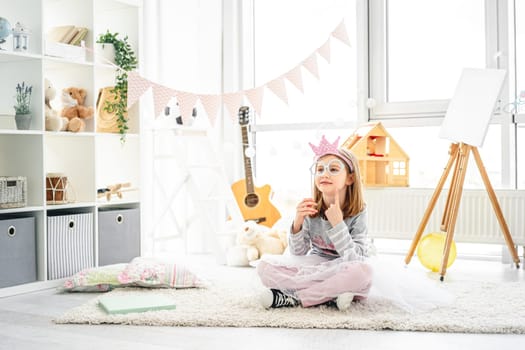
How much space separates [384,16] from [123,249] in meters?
2.14

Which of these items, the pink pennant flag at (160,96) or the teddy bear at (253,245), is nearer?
the pink pennant flag at (160,96)

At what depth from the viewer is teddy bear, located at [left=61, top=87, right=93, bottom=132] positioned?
315 cm

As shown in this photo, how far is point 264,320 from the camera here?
2209mm

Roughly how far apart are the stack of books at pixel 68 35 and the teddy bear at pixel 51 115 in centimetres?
24

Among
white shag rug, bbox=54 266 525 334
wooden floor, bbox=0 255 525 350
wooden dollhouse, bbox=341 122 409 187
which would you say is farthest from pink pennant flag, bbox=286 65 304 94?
wooden floor, bbox=0 255 525 350

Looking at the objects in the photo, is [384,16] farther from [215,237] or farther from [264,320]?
[264,320]

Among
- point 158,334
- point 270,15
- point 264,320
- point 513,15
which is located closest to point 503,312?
point 264,320

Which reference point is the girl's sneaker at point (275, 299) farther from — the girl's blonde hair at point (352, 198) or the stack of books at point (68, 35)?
the stack of books at point (68, 35)

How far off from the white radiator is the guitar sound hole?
0.69 m

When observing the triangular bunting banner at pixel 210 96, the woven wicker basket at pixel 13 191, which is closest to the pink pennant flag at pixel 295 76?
the triangular bunting banner at pixel 210 96

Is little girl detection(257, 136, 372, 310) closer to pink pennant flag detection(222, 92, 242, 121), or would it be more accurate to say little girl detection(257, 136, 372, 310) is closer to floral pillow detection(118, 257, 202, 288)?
floral pillow detection(118, 257, 202, 288)

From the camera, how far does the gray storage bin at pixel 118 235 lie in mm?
3281

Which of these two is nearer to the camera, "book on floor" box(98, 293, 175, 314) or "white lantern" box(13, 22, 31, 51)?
"book on floor" box(98, 293, 175, 314)

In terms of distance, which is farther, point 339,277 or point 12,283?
point 12,283
